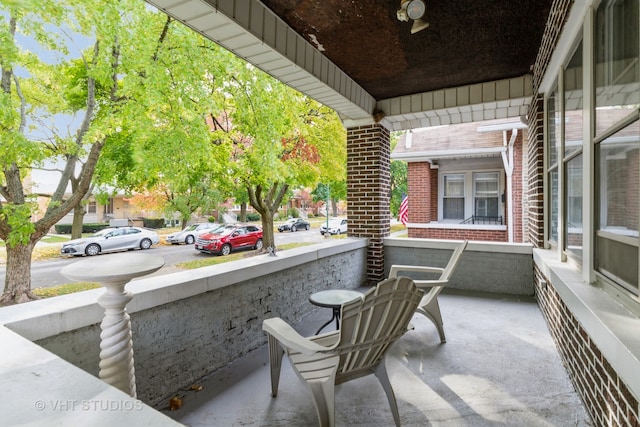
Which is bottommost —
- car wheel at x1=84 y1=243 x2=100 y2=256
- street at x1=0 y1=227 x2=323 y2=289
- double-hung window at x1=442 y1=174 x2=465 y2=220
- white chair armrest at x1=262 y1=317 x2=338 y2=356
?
street at x1=0 y1=227 x2=323 y2=289

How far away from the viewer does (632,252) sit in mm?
1538

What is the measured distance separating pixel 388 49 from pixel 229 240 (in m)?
11.8

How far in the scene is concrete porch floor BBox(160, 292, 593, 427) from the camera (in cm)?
205

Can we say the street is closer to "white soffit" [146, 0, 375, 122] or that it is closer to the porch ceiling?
"white soffit" [146, 0, 375, 122]

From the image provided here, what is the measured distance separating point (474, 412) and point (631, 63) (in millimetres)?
2106

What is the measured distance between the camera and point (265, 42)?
278 cm

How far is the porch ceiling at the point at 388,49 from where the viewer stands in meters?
2.67

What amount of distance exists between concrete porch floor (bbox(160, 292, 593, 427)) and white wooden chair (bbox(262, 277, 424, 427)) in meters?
0.34

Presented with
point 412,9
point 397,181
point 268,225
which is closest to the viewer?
point 412,9

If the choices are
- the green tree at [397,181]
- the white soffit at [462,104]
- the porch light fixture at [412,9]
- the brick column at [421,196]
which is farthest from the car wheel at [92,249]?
the green tree at [397,181]

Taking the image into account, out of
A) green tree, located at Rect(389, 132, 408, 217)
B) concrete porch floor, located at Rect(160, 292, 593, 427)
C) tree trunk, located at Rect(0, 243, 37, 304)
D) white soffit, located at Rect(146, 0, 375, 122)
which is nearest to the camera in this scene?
concrete porch floor, located at Rect(160, 292, 593, 427)

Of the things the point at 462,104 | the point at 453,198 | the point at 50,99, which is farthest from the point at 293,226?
the point at 462,104

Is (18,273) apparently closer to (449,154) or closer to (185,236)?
(185,236)

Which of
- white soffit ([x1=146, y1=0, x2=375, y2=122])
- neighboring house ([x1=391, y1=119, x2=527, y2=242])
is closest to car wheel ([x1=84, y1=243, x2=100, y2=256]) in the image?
neighboring house ([x1=391, y1=119, x2=527, y2=242])
